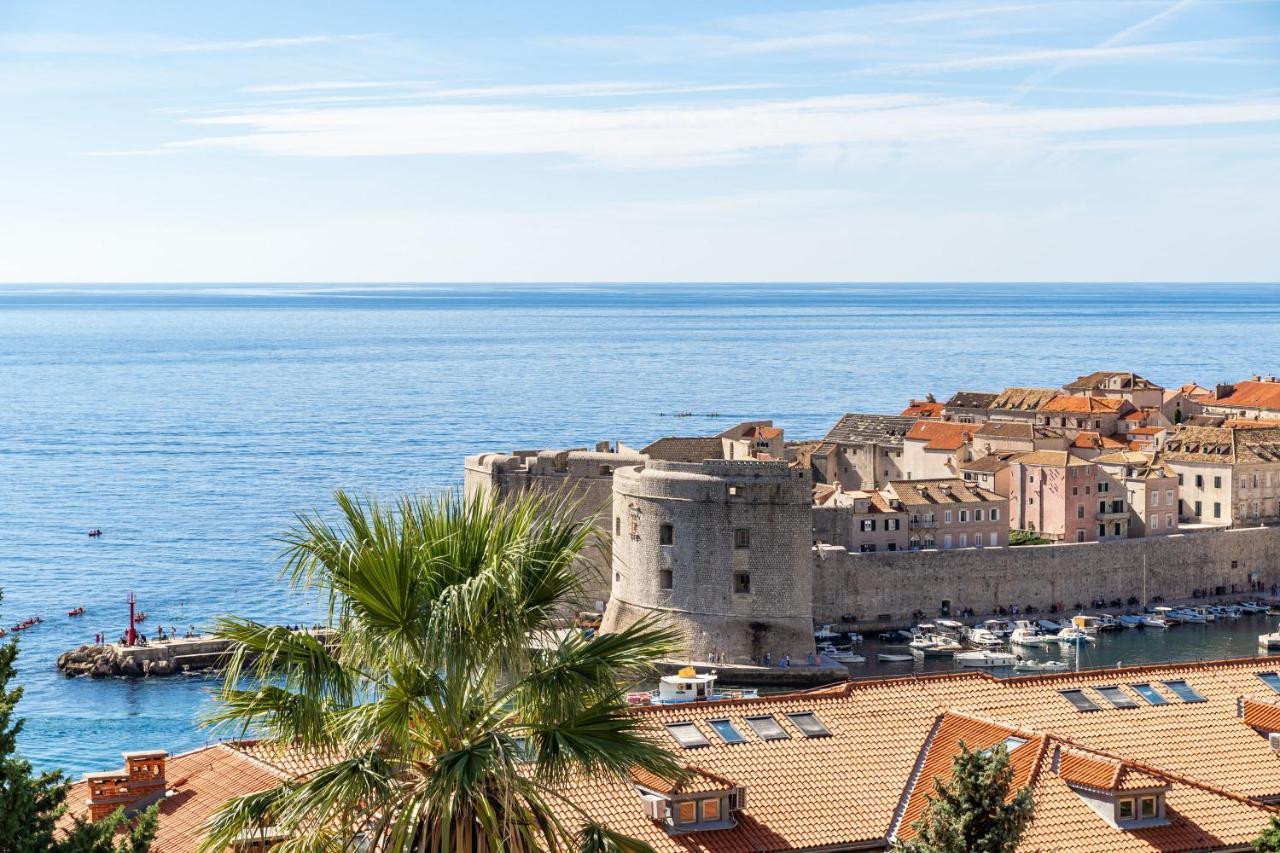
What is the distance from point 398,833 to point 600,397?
14231 cm

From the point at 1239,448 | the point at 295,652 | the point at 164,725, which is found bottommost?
the point at 164,725

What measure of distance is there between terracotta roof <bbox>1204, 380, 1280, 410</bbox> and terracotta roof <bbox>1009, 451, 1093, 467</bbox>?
25.8 m

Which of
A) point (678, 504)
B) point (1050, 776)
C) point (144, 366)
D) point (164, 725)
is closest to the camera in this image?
point (1050, 776)

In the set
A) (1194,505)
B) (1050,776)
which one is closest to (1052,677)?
(1050,776)

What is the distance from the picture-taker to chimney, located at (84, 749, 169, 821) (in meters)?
17.9

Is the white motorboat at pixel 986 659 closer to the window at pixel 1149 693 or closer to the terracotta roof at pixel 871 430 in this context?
the terracotta roof at pixel 871 430

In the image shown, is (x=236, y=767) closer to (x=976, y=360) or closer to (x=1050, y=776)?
(x=1050, y=776)

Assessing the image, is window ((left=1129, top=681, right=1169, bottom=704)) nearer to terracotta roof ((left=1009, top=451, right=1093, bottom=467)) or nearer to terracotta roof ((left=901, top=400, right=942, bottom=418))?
terracotta roof ((left=1009, top=451, right=1093, bottom=467))

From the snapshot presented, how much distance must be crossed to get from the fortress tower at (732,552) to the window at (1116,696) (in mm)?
28159

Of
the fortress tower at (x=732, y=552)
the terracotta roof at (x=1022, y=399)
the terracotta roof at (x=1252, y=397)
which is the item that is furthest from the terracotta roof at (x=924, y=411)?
the fortress tower at (x=732, y=552)

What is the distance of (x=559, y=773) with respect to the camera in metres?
10.7

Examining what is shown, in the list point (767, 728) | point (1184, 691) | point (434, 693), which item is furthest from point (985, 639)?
point (434, 693)

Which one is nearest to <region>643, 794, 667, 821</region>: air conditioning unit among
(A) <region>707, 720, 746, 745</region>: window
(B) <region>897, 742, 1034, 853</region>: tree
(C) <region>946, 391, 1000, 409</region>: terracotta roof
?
(A) <region>707, 720, 746, 745</region>: window

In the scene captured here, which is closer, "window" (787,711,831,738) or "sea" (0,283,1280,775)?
"window" (787,711,831,738)
